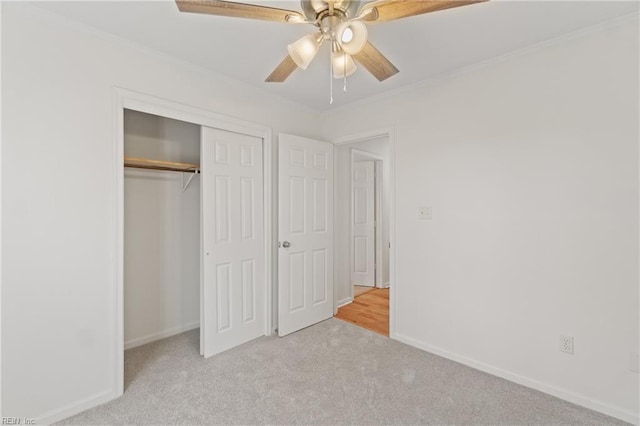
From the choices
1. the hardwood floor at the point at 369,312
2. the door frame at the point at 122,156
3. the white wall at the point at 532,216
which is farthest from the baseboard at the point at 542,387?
the door frame at the point at 122,156

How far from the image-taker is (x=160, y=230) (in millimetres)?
2885

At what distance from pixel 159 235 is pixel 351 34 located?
255 cm

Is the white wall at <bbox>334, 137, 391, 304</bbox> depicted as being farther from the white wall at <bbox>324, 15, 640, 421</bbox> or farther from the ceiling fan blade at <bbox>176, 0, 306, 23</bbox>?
the ceiling fan blade at <bbox>176, 0, 306, 23</bbox>

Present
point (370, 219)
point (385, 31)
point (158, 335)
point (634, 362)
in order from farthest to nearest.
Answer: point (370, 219), point (158, 335), point (385, 31), point (634, 362)

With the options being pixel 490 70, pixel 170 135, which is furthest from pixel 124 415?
pixel 490 70

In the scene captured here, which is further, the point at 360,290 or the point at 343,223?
the point at 360,290

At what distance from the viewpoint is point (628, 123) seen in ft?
5.77

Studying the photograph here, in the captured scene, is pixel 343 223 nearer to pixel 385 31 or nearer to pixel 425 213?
pixel 425 213

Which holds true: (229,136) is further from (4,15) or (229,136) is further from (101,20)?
(4,15)

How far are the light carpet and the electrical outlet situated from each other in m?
0.33

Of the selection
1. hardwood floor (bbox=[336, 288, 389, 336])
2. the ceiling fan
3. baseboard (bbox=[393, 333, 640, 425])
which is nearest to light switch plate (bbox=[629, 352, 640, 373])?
baseboard (bbox=[393, 333, 640, 425])

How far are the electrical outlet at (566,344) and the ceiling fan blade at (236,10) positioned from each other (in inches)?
99.6

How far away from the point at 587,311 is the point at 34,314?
3.41 meters

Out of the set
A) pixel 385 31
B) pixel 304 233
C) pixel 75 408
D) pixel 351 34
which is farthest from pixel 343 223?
pixel 75 408
